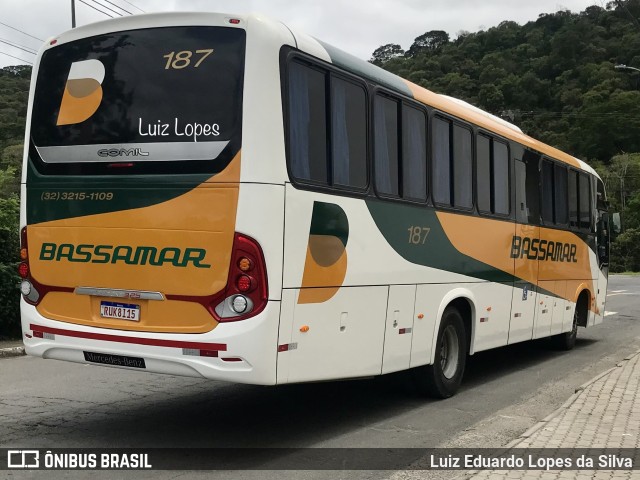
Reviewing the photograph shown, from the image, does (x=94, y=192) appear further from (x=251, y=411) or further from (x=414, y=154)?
(x=414, y=154)

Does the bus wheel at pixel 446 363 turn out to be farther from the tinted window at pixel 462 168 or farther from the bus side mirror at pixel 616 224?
the bus side mirror at pixel 616 224

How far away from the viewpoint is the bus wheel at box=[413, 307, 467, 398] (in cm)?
855

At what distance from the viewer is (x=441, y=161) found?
8719 millimetres

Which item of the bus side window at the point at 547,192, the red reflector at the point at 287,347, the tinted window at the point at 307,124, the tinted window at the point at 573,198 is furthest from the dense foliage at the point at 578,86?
the red reflector at the point at 287,347

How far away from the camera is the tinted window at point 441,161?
8555 millimetres

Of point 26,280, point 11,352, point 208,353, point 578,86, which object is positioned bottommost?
point 11,352

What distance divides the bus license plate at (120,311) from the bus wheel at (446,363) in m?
3.59

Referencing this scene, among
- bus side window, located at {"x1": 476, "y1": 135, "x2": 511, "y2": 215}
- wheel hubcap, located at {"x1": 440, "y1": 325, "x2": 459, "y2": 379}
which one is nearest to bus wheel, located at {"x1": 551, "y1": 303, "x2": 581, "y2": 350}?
bus side window, located at {"x1": 476, "y1": 135, "x2": 511, "y2": 215}

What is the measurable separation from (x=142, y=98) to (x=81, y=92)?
68cm

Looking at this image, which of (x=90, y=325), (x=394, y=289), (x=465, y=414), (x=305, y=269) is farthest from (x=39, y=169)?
(x=465, y=414)

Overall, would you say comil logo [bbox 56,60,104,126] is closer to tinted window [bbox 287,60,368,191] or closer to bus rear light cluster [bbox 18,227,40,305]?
bus rear light cluster [bbox 18,227,40,305]

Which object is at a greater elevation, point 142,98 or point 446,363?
point 142,98

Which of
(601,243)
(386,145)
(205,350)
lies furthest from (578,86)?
(205,350)

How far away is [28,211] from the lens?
22.2 ft
